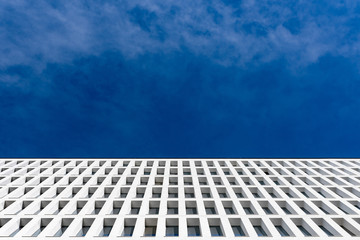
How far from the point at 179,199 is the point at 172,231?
440cm

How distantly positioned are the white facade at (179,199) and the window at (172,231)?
100mm

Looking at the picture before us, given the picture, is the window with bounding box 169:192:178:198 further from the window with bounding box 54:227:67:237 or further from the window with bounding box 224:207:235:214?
the window with bounding box 54:227:67:237

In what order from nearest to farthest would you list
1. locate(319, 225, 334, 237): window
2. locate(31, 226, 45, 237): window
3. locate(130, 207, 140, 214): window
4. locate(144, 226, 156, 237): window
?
locate(319, 225, 334, 237): window < locate(31, 226, 45, 237): window < locate(144, 226, 156, 237): window < locate(130, 207, 140, 214): window

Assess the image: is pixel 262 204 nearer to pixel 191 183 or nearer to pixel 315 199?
pixel 315 199

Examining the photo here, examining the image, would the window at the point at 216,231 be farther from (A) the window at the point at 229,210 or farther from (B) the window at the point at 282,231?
(B) the window at the point at 282,231

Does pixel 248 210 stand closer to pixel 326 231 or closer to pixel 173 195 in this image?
pixel 326 231

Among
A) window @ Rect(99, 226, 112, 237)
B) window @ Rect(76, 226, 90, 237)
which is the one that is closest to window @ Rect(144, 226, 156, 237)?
window @ Rect(99, 226, 112, 237)

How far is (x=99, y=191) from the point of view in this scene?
25969mm

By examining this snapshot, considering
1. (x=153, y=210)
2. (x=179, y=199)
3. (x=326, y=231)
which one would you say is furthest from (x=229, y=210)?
(x=326, y=231)

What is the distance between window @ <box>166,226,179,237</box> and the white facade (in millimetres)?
100

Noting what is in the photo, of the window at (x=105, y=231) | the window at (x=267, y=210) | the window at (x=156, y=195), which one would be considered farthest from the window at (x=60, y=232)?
the window at (x=267, y=210)

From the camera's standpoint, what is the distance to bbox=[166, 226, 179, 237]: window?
19117 mm

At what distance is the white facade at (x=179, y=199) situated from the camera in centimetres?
1884

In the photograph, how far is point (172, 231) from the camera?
63.9 feet
